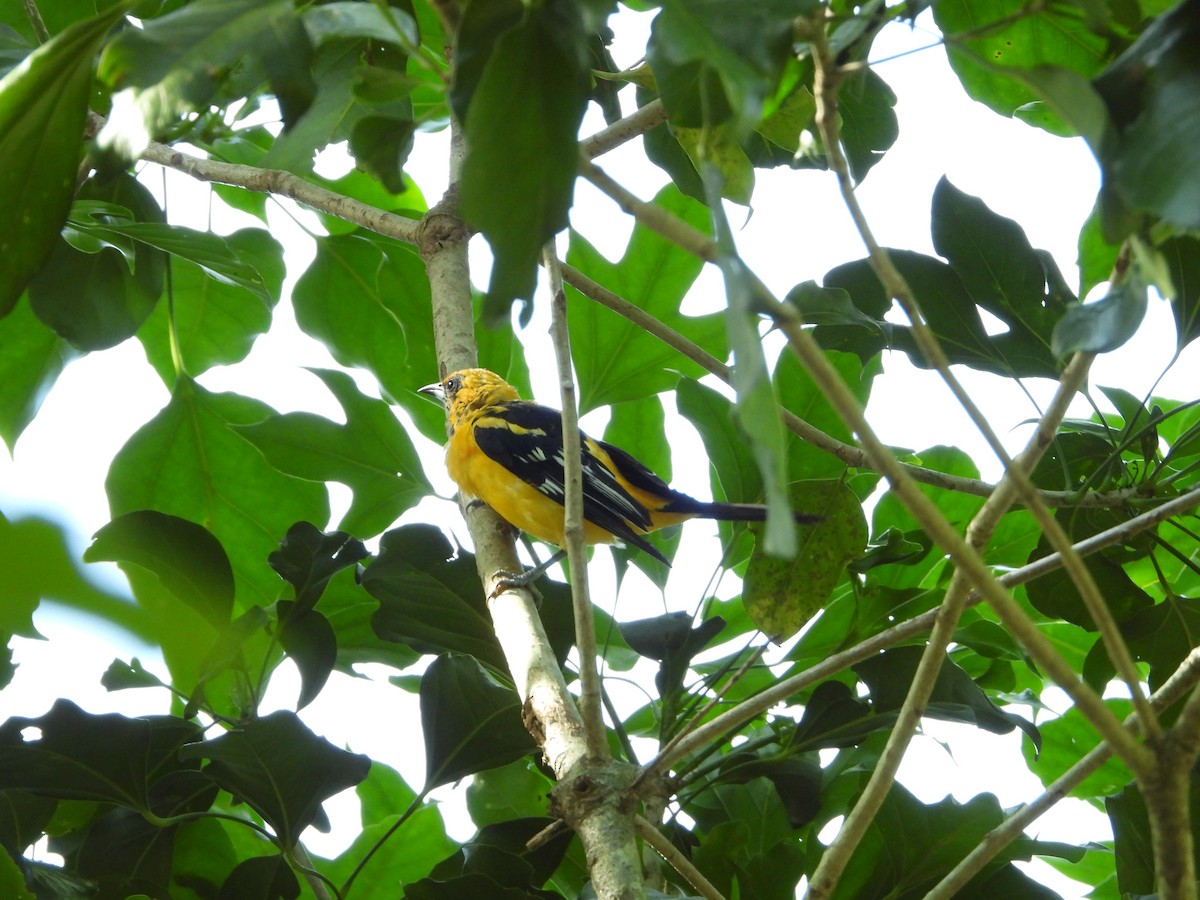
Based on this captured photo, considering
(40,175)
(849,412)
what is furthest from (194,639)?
(40,175)

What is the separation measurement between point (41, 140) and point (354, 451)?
4.52 ft

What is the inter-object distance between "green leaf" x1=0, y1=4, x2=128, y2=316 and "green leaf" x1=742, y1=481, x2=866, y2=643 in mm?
1178

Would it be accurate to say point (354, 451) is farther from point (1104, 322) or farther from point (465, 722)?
point (1104, 322)

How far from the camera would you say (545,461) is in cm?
310

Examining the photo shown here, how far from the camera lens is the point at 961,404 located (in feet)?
2.70

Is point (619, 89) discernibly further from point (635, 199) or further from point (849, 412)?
point (849, 412)

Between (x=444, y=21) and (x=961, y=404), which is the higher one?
(x=444, y=21)

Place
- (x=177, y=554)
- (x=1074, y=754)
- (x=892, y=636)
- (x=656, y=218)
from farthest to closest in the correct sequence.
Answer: (x=1074, y=754) < (x=177, y=554) < (x=892, y=636) < (x=656, y=218)

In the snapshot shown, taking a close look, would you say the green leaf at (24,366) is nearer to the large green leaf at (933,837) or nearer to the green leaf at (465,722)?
the green leaf at (465,722)

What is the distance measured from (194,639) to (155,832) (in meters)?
1.72

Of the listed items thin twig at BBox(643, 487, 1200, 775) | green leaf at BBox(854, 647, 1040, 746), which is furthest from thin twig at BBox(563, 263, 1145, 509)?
thin twig at BBox(643, 487, 1200, 775)

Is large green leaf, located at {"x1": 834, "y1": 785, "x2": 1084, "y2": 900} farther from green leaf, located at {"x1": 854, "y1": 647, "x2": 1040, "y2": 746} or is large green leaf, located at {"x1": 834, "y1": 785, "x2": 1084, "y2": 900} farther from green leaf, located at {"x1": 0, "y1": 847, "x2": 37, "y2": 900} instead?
green leaf, located at {"x1": 0, "y1": 847, "x2": 37, "y2": 900}

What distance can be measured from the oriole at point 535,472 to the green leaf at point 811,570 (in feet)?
2.58

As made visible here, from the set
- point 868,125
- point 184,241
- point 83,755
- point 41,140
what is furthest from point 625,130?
point 83,755
